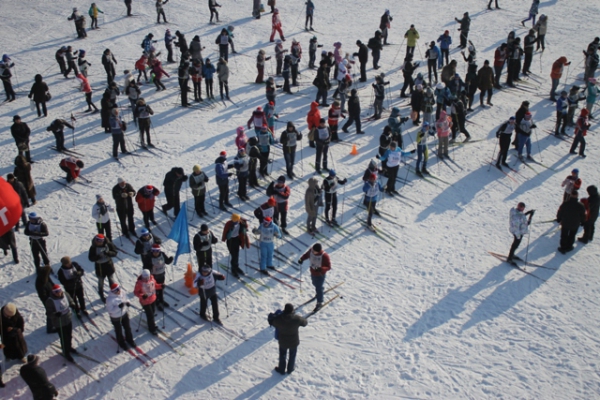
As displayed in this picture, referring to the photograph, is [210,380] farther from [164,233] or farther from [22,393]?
[164,233]

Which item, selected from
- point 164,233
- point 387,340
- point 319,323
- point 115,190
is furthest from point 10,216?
point 387,340

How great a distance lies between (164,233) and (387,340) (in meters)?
6.11

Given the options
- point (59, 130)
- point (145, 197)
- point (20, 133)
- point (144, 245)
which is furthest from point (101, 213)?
point (59, 130)

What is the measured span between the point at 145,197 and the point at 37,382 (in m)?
5.64

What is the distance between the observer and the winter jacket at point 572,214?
14.6 m

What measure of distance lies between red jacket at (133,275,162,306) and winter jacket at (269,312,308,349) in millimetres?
2354

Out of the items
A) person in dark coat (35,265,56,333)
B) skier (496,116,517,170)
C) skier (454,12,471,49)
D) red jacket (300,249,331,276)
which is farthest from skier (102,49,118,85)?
skier (454,12,471,49)

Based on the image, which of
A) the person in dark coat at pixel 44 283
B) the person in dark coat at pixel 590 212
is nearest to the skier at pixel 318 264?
the person in dark coat at pixel 44 283

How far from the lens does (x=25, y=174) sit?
15898 millimetres

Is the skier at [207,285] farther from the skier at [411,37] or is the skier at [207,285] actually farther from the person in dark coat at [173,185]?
the skier at [411,37]

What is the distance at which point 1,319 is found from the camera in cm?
1088

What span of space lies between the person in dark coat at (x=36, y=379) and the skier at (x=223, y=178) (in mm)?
6909

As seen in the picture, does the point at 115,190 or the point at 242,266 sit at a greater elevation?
the point at 115,190

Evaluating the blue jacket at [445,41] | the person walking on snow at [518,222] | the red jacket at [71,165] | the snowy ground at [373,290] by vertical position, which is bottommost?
the snowy ground at [373,290]
